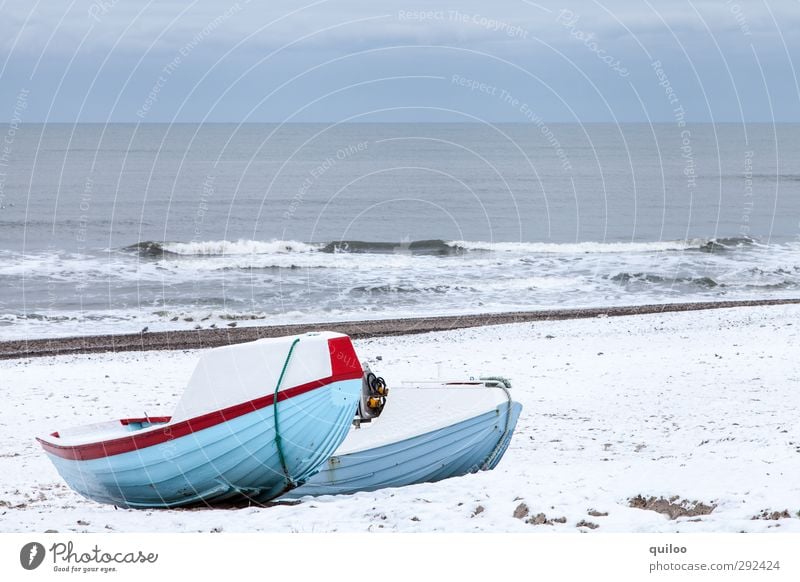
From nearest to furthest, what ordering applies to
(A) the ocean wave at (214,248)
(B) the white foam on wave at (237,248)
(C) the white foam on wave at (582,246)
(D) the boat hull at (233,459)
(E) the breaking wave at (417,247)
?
1. (D) the boat hull at (233,459)
2. (A) the ocean wave at (214,248)
3. (B) the white foam on wave at (237,248)
4. (E) the breaking wave at (417,247)
5. (C) the white foam on wave at (582,246)

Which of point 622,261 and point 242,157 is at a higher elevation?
point 242,157

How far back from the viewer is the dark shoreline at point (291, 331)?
25547mm

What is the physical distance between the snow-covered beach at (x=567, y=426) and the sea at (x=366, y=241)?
5519 mm

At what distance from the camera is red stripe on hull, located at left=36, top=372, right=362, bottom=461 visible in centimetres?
1019

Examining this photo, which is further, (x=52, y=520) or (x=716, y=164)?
(x=716, y=164)

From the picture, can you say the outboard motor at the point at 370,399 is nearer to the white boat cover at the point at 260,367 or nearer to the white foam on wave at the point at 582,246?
the white boat cover at the point at 260,367

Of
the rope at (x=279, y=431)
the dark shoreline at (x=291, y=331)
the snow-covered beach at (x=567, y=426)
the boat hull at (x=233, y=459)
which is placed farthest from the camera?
the dark shoreline at (x=291, y=331)

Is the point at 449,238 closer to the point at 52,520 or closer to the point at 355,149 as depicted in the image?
the point at 52,520

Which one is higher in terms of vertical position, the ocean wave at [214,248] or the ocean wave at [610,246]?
the ocean wave at [610,246]

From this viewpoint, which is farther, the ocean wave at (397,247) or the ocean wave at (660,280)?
the ocean wave at (397,247)

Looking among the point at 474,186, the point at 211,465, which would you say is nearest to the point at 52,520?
the point at 211,465

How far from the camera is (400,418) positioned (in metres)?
12.2

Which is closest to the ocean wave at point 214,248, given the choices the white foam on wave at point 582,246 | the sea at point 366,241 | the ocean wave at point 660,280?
the sea at point 366,241

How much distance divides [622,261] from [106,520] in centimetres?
3568
